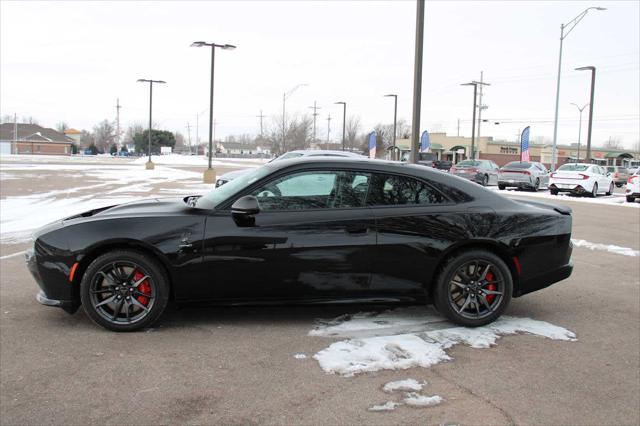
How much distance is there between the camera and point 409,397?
3.50 m

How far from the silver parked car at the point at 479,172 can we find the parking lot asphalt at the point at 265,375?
79.6ft

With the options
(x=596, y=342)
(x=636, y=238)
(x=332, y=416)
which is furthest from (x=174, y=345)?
(x=636, y=238)

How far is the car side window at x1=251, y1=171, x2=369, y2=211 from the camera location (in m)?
4.71

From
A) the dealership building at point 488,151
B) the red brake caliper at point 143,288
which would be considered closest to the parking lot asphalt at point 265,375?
the red brake caliper at point 143,288

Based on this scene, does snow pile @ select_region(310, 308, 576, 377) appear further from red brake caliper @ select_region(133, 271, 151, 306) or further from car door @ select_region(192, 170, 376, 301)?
red brake caliper @ select_region(133, 271, 151, 306)

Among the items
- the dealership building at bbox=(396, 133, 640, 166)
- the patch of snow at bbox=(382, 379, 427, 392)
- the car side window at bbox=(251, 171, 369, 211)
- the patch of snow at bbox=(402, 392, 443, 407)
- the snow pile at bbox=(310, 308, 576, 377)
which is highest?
the dealership building at bbox=(396, 133, 640, 166)

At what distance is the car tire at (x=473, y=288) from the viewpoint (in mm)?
4801

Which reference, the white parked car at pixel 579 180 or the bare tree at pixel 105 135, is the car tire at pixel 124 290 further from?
the bare tree at pixel 105 135

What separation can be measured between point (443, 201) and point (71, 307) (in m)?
3.36

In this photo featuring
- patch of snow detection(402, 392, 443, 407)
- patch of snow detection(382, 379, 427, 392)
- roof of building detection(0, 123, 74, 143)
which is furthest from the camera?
roof of building detection(0, 123, 74, 143)

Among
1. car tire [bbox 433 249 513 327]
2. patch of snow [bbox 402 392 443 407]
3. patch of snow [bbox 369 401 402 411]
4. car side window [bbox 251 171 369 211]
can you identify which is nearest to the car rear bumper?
car tire [bbox 433 249 513 327]

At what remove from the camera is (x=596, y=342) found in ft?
15.4

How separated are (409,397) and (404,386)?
160 millimetres

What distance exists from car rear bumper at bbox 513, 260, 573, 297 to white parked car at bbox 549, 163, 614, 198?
2138cm
